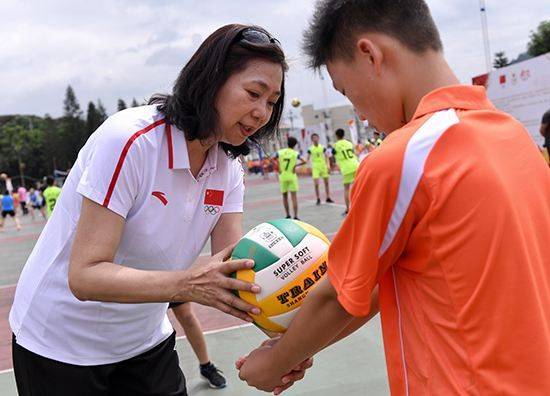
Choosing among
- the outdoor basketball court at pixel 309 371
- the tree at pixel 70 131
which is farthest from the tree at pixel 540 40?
the tree at pixel 70 131

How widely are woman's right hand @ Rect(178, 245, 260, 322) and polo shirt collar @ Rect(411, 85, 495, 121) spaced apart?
0.70m

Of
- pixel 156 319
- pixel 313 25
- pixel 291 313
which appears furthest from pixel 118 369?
pixel 313 25

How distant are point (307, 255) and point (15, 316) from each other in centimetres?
122

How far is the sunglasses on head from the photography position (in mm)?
1992

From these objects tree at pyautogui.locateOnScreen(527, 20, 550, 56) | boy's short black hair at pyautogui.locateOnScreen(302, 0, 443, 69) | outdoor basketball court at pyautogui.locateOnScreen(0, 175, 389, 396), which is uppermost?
tree at pyautogui.locateOnScreen(527, 20, 550, 56)

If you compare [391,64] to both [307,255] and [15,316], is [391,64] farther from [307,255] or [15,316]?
[15,316]

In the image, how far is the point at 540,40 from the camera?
5197 centimetres

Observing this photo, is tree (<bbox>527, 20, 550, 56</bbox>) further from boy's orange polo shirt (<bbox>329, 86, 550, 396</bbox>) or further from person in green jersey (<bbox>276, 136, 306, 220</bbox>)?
boy's orange polo shirt (<bbox>329, 86, 550, 396</bbox>)

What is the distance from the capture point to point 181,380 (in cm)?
261

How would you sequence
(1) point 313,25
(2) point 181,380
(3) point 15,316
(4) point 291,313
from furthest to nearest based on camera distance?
(2) point 181,380
(3) point 15,316
(4) point 291,313
(1) point 313,25

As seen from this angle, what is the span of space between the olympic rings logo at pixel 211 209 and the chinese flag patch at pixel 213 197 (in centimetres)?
1

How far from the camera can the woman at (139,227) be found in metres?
1.74

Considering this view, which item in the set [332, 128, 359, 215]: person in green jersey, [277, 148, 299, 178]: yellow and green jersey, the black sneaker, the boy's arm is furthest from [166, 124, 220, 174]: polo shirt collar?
[277, 148, 299, 178]: yellow and green jersey

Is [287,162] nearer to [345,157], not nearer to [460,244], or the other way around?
[345,157]
